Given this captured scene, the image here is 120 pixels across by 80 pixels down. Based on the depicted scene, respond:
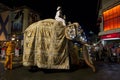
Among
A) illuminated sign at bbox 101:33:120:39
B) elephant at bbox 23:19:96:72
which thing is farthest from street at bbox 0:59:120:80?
illuminated sign at bbox 101:33:120:39

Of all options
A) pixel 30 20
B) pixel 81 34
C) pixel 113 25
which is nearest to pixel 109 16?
pixel 113 25

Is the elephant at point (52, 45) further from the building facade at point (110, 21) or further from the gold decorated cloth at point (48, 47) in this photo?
the building facade at point (110, 21)

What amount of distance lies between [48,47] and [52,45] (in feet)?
0.76

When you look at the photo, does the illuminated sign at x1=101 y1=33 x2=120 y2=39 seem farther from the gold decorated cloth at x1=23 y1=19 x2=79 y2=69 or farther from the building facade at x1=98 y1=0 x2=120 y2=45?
the gold decorated cloth at x1=23 y1=19 x2=79 y2=69

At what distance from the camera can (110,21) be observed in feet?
86.5

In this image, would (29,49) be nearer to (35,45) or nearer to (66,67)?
(35,45)

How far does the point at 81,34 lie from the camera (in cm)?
955

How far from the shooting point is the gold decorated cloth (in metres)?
9.16

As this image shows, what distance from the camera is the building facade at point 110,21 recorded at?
79.4 ft

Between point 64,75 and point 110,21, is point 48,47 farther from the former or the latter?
point 110,21

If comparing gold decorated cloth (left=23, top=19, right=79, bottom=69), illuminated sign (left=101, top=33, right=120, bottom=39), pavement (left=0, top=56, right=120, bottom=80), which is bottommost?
pavement (left=0, top=56, right=120, bottom=80)

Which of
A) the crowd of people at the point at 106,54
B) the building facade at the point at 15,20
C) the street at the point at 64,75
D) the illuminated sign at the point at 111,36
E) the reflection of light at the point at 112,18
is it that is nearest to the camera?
the street at the point at 64,75

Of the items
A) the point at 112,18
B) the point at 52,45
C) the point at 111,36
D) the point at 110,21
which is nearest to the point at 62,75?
the point at 52,45

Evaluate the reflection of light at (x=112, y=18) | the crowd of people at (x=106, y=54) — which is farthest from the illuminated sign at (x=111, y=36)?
the crowd of people at (x=106, y=54)
